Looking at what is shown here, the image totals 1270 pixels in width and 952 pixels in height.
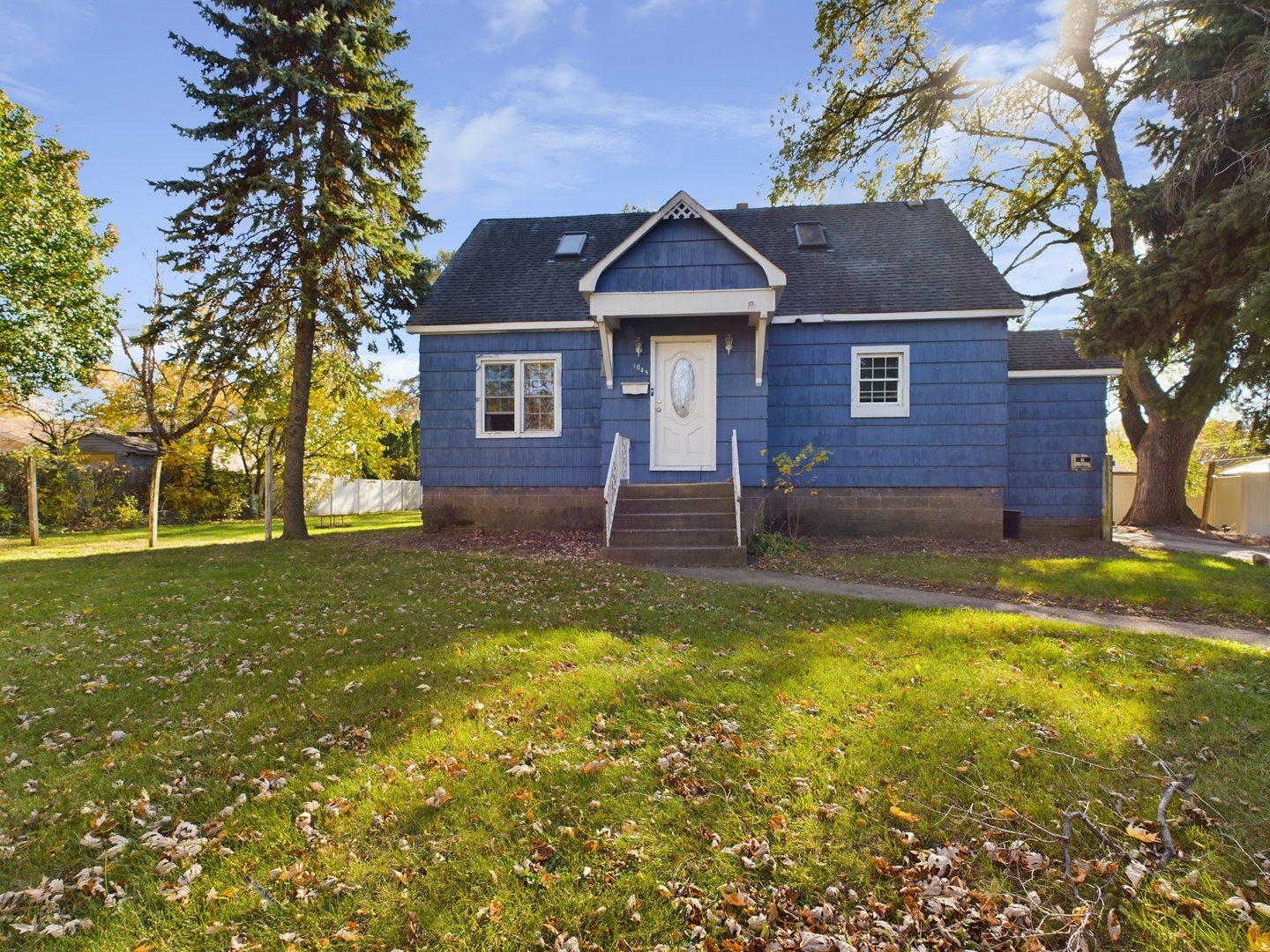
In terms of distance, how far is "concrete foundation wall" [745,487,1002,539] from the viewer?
12359 mm

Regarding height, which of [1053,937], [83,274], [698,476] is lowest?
[1053,937]

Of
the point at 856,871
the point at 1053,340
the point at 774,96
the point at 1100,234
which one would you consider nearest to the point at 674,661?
the point at 856,871

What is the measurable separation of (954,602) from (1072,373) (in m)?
8.90

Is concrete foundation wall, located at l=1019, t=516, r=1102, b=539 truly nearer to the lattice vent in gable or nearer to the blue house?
the blue house

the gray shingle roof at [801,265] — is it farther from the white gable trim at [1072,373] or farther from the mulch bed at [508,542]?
the mulch bed at [508,542]

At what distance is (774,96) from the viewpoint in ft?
55.4

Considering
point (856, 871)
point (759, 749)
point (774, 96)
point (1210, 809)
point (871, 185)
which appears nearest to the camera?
point (856, 871)

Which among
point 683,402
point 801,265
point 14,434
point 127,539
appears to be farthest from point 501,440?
point 14,434

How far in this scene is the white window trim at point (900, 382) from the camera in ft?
40.8

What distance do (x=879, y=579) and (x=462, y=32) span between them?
1133cm

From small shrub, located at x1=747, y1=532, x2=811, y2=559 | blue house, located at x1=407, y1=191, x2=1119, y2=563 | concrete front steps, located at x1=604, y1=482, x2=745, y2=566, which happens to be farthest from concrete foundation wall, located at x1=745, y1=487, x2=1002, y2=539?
concrete front steps, located at x1=604, y1=482, x2=745, y2=566

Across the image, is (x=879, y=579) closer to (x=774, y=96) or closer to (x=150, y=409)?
(x=774, y=96)

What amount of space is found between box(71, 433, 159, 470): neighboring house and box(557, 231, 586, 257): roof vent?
16.5 metres

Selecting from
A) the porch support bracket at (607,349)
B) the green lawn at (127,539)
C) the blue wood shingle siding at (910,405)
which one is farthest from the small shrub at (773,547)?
the green lawn at (127,539)
